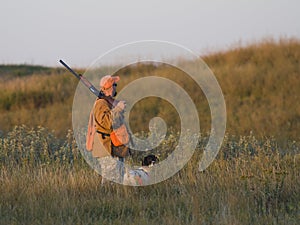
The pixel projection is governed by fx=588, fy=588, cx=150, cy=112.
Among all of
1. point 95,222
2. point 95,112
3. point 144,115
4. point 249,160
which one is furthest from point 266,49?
point 95,222

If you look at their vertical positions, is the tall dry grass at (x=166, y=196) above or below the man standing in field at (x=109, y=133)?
below

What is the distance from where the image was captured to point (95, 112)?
7902 mm

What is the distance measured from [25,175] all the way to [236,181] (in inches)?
117

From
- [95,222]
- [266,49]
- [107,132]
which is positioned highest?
[266,49]

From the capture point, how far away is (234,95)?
21.4m

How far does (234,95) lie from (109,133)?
46.0 ft

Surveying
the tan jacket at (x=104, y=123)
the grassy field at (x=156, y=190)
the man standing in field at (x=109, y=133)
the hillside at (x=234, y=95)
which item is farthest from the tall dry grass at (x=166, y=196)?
the hillside at (x=234, y=95)

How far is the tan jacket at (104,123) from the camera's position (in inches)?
309

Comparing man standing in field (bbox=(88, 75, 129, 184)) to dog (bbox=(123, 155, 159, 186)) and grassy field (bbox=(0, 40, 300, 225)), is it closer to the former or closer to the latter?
dog (bbox=(123, 155, 159, 186))

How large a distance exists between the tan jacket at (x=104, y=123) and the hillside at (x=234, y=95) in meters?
9.61

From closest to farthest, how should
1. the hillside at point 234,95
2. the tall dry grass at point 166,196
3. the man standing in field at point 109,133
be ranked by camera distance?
1. the tall dry grass at point 166,196
2. the man standing in field at point 109,133
3. the hillside at point 234,95

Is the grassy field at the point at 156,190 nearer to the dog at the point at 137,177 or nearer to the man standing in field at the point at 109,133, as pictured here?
the dog at the point at 137,177

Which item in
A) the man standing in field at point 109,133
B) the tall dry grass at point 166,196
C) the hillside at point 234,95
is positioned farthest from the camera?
the hillside at point 234,95

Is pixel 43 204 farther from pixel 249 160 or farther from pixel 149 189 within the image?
pixel 249 160
